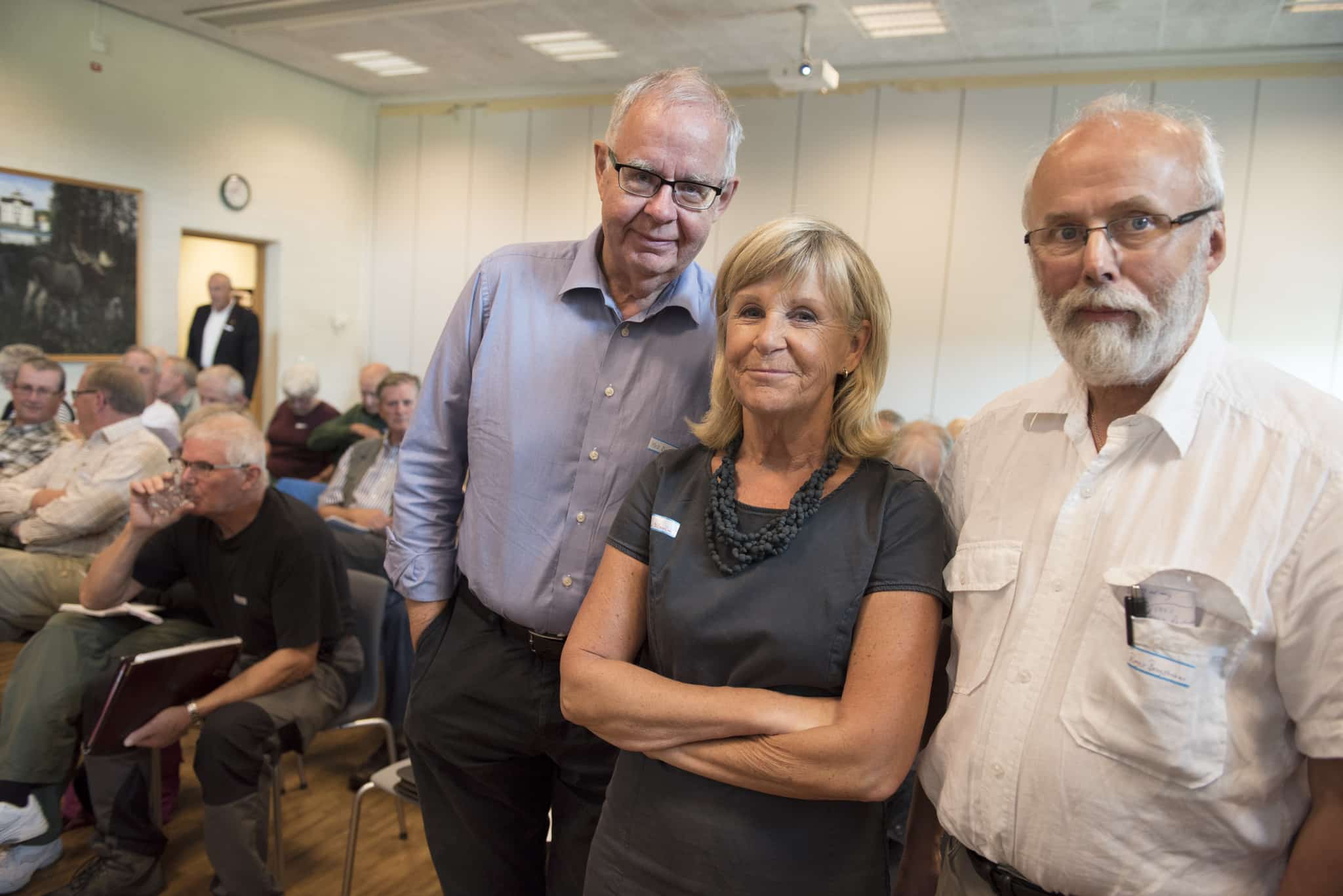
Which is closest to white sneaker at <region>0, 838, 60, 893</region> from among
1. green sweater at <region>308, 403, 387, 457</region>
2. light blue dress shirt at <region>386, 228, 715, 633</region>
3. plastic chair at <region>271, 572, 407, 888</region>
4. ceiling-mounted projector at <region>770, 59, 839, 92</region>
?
plastic chair at <region>271, 572, 407, 888</region>

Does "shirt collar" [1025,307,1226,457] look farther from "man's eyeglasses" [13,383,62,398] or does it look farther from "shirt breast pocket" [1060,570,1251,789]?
"man's eyeglasses" [13,383,62,398]

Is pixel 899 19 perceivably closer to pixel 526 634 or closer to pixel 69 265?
pixel 526 634

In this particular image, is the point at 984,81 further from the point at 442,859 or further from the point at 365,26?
the point at 442,859

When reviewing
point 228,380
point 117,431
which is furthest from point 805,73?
point 117,431

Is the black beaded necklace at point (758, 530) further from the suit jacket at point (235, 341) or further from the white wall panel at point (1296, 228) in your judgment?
the suit jacket at point (235, 341)

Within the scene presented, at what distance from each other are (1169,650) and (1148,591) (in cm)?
7

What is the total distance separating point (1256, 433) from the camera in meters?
1.08

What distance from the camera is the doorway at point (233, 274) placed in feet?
29.3

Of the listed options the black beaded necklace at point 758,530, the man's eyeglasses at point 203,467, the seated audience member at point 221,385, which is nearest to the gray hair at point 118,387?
the man's eyeglasses at point 203,467

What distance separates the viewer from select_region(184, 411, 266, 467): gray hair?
2.69 m

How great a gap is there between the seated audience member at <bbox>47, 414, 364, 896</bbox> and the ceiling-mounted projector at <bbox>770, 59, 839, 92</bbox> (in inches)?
192

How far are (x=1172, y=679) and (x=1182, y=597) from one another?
96 mm

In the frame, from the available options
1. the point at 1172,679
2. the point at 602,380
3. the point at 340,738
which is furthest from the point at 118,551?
the point at 1172,679

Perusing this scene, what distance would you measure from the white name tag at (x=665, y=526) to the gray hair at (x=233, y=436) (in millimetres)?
1770
